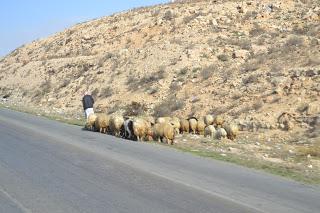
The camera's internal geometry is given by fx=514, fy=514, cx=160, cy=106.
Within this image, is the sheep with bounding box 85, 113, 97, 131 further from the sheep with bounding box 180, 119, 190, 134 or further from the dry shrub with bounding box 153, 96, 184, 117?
the dry shrub with bounding box 153, 96, 184, 117

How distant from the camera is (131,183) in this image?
9.86 m

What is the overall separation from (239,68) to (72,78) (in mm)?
18162

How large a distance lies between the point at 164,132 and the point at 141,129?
2.69 ft

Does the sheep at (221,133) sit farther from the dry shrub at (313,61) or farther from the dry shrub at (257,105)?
the dry shrub at (313,61)

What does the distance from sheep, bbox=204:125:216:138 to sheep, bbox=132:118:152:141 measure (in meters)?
2.68

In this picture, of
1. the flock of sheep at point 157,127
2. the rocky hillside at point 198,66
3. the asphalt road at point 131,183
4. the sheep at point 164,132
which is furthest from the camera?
the rocky hillside at point 198,66

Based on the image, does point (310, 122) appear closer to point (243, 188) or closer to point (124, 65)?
point (243, 188)

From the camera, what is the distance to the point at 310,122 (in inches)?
760

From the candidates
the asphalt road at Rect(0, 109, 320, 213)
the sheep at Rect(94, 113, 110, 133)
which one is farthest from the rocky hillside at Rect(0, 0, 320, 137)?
the asphalt road at Rect(0, 109, 320, 213)

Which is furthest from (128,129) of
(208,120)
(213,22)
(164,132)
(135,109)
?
(213,22)

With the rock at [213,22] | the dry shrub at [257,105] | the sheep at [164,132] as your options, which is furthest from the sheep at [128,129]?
the rock at [213,22]

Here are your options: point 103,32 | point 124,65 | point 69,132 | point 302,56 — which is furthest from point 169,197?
point 103,32

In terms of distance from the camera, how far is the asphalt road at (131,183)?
820 centimetres

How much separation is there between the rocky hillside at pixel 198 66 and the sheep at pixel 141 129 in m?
5.18
